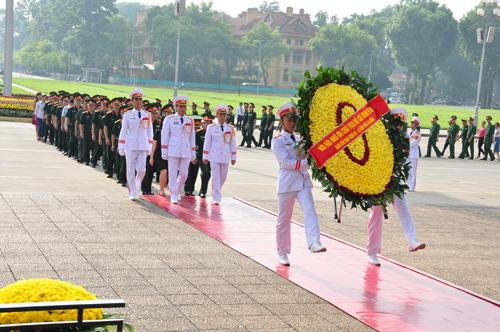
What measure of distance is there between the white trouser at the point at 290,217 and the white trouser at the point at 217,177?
161 inches

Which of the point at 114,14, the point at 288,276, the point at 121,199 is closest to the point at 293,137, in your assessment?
the point at 288,276

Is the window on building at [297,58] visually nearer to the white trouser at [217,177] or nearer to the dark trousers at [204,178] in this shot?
the dark trousers at [204,178]

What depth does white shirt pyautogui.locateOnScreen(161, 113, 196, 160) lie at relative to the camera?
10.7 metres

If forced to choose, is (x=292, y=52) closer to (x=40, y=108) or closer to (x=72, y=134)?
(x=40, y=108)

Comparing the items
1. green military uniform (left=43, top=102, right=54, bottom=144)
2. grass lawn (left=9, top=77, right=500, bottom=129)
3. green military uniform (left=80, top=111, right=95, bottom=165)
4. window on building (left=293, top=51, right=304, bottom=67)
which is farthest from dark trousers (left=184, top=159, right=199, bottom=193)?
window on building (left=293, top=51, right=304, bottom=67)

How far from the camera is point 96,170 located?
49.2 feet

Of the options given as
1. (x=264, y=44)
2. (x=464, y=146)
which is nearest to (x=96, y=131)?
(x=464, y=146)

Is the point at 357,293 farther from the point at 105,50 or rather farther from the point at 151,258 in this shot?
the point at 105,50

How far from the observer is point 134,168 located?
11008mm

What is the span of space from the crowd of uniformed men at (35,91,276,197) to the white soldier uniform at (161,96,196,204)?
2.86 ft

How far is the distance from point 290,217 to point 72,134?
11688 mm

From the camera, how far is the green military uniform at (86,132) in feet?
52.1

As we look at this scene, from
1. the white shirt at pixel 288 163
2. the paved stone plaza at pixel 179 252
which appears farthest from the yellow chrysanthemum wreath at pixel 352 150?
the paved stone plaza at pixel 179 252

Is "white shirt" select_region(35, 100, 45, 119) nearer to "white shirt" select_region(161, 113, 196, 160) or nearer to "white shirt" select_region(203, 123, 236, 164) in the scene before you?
"white shirt" select_region(161, 113, 196, 160)
